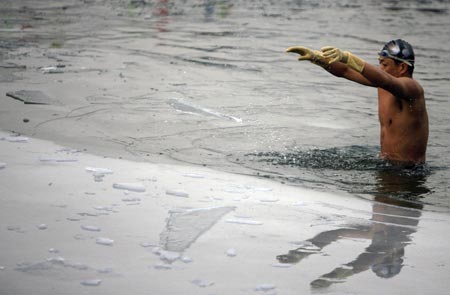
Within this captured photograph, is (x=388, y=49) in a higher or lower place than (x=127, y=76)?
higher

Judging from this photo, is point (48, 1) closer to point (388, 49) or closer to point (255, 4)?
point (255, 4)

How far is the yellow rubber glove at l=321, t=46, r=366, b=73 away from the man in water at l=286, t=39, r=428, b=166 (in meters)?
0.33

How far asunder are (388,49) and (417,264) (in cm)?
314

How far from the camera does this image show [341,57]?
21.0ft

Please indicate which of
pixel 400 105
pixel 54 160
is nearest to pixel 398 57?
pixel 400 105

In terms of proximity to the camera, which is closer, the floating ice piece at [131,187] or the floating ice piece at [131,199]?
the floating ice piece at [131,199]

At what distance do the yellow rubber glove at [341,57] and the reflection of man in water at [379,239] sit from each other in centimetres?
98

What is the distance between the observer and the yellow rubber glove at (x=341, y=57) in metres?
6.40

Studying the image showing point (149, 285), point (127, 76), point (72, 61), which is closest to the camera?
point (149, 285)

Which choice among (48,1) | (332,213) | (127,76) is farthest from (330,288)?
(48,1)

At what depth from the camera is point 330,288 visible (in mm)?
4289

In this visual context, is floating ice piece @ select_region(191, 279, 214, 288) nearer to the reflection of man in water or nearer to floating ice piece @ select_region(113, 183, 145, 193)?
the reflection of man in water

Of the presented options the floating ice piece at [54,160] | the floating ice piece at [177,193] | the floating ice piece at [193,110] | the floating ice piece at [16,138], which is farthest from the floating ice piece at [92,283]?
the floating ice piece at [193,110]

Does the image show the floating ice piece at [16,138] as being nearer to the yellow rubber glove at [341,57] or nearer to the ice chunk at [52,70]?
the yellow rubber glove at [341,57]
